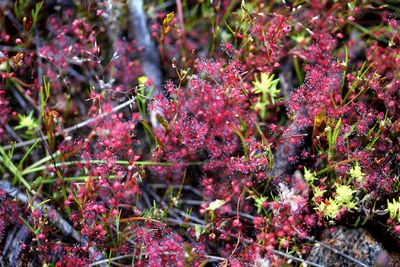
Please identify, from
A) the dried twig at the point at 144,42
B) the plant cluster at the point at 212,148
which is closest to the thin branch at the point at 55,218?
the plant cluster at the point at 212,148

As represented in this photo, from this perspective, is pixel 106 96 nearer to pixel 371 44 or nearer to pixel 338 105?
pixel 338 105

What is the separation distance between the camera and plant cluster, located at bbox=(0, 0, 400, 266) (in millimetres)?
2660

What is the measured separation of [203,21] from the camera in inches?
148

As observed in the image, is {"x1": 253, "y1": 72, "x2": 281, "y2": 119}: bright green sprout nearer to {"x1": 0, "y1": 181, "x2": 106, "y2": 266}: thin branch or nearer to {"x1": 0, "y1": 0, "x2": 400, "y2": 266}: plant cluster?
{"x1": 0, "y1": 0, "x2": 400, "y2": 266}: plant cluster

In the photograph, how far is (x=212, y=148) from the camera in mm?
2982

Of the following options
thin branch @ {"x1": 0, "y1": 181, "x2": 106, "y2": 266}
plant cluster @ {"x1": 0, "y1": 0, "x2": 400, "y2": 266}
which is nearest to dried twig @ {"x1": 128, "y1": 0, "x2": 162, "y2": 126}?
plant cluster @ {"x1": 0, "y1": 0, "x2": 400, "y2": 266}

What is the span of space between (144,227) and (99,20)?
6.03 feet

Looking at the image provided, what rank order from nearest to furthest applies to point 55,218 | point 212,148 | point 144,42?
point 55,218
point 212,148
point 144,42

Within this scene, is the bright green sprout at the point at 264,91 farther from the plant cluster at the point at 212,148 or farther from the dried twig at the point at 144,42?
the dried twig at the point at 144,42

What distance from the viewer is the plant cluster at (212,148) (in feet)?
8.73

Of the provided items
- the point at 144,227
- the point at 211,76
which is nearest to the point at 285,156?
the point at 211,76

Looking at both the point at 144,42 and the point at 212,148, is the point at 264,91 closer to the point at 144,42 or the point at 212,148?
the point at 212,148

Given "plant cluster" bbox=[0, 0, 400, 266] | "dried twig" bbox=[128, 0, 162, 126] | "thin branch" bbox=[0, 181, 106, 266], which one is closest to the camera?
"plant cluster" bbox=[0, 0, 400, 266]

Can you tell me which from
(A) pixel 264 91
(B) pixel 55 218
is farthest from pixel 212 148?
(B) pixel 55 218
